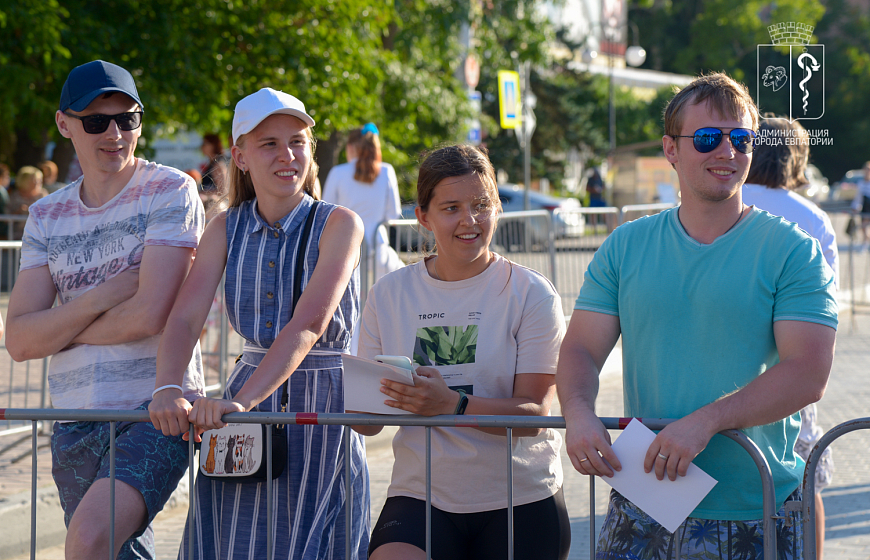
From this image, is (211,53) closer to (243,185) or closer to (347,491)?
(243,185)

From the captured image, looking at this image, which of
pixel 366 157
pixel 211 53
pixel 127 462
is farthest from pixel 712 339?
pixel 211 53

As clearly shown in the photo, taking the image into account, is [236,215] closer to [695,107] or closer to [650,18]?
[695,107]

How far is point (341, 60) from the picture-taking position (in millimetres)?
15836

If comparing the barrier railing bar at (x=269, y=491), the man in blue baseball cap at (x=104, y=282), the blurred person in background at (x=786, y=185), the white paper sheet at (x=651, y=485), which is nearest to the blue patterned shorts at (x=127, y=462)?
→ the man in blue baseball cap at (x=104, y=282)

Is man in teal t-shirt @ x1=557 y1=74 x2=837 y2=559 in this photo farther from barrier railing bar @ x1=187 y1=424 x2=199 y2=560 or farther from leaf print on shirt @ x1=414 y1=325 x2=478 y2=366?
barrier railing bar @ x1=187 y1=424 x2=199 y2=560

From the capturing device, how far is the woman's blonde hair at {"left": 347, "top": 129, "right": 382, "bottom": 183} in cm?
859

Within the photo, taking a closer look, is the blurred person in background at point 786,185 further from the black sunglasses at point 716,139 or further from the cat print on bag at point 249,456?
the cat print on bag at point 249,456

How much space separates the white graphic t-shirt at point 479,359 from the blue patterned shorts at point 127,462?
0.71 m

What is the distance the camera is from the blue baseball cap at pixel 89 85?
3068mm

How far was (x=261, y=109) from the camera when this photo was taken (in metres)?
2.97

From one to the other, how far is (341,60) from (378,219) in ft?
25.6

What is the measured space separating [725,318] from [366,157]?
6.44 m

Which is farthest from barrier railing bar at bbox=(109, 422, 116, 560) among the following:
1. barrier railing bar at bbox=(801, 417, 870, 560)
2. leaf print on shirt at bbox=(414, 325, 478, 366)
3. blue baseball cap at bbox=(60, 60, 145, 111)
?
barrier railing bar at bbox=(801, 417, 870, 560)

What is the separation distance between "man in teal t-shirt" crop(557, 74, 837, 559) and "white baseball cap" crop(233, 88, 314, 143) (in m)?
1.12
